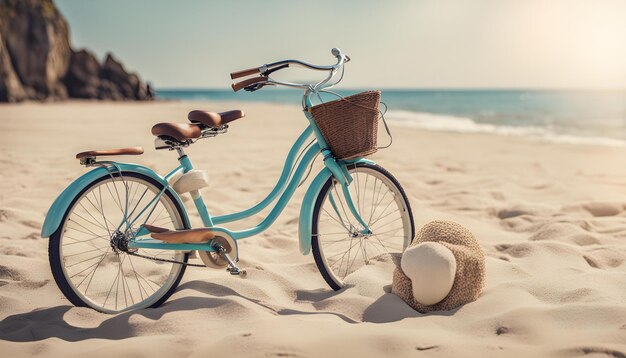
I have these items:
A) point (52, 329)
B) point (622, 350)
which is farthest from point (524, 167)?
point (52, 329)

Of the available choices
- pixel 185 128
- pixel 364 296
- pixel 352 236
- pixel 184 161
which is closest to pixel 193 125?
pixel 185 128

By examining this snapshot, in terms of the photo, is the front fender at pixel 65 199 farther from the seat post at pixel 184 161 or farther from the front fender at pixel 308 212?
the front fender at pixel 308 212

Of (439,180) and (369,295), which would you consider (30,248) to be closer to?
(369,295)

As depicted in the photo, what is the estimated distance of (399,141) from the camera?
11562 millimetres

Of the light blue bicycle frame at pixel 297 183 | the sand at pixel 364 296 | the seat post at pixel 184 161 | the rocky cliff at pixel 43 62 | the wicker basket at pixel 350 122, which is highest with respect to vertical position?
the rocky cliff at pixel 43 62

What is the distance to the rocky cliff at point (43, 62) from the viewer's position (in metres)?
33.5

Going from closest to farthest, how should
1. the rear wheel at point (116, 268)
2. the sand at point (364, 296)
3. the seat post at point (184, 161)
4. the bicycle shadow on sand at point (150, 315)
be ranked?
the sand at point (364, 296) < the bicycle shadow on sand at point (150, 315) < the rear wheel at point (116, 268) < the seat post at point (184, 161)

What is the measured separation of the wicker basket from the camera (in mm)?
3266

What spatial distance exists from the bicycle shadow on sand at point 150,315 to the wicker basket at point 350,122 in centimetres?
79

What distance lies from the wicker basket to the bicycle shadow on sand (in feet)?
2.60

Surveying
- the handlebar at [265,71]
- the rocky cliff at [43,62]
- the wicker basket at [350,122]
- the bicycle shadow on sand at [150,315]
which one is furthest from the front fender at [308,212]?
the rocky cliff at [43,62]

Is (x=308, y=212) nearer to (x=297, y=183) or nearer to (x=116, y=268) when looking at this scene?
(x=297, y=183)

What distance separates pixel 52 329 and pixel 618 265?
321cm

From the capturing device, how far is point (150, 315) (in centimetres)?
304
